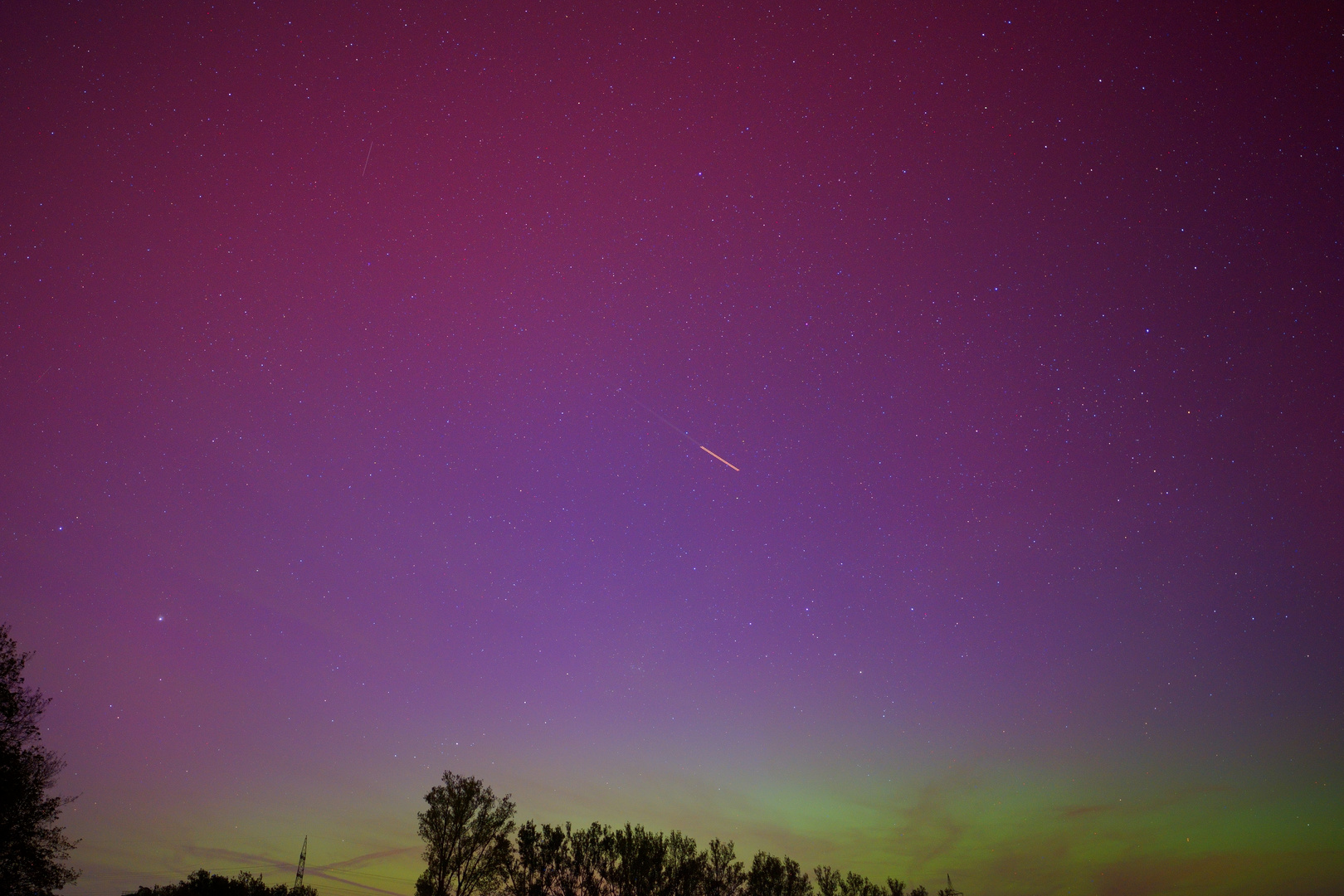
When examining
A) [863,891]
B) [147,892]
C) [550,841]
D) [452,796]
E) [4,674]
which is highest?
[4,674]

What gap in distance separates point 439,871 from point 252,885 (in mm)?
26345

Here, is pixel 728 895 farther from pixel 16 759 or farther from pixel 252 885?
pixel 16 759

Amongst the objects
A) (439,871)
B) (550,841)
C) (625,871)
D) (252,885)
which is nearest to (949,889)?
(625,871)

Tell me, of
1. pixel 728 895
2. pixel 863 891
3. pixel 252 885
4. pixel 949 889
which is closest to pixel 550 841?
pixel 728 895

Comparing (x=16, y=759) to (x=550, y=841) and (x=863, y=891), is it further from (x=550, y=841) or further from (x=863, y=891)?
(x=863, y=891)

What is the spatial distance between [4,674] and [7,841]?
626cm

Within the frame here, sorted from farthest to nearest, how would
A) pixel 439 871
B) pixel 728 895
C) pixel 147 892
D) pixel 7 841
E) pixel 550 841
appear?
pixel 147 892 < pixel 728 895 < pixel 550 841 < pixel 439 871 < pixel 7 841

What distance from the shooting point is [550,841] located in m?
55.9

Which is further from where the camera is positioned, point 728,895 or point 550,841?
point 728,895

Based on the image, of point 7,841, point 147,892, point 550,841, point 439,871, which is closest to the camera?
point 7,841

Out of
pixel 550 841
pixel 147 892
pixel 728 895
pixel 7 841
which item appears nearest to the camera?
pixel 7 841

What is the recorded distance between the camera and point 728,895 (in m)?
59.5

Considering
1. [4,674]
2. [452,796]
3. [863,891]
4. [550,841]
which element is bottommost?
[863,891]

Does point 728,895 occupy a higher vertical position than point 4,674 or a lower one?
lower
